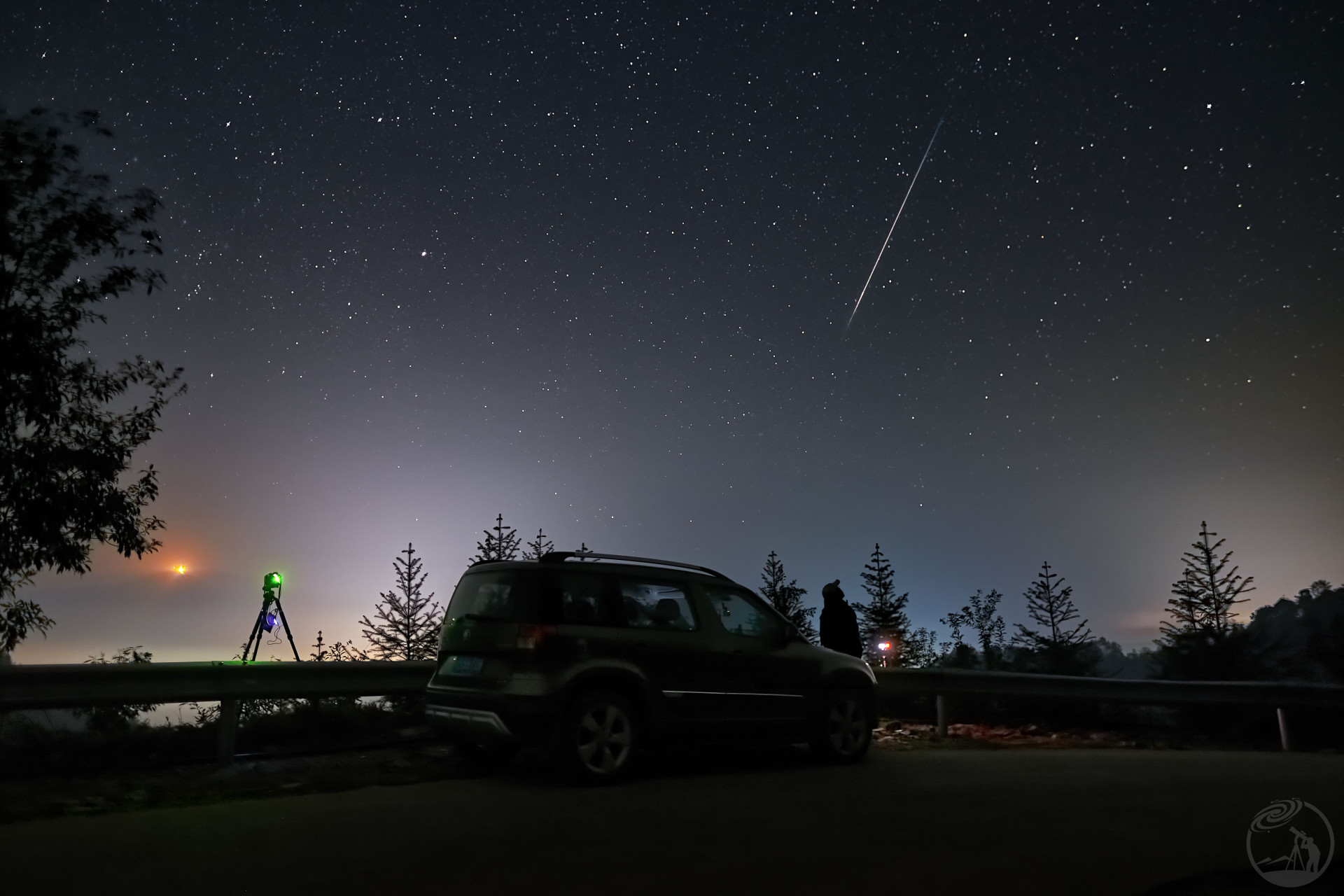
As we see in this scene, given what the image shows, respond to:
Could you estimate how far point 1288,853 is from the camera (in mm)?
5789

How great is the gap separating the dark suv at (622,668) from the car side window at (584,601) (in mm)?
11

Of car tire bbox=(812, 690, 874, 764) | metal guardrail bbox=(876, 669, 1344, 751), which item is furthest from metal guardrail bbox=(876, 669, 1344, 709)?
car tire bbox=(812, 690, 874, 764)

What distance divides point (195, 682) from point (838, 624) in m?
7.11

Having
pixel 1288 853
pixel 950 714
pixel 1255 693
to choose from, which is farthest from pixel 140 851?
pixel 1255 693

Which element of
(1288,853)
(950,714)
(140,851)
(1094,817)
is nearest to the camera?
(140,851)

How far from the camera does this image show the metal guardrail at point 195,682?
24.6ft

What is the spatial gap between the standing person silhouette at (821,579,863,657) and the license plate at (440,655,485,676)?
5072 millimetres

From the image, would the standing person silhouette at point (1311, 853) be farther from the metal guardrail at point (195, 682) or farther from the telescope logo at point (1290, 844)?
the metal guardrail at point (195, 682)


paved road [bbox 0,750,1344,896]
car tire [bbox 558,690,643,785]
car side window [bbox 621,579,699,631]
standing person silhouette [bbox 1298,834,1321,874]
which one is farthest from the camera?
car side window [bbox 621,579,699,631]

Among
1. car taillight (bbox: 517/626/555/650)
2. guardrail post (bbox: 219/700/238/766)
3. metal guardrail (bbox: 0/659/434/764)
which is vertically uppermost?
car taillight (bbox: 517/626/555/650)

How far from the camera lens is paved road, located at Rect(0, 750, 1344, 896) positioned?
193 inches

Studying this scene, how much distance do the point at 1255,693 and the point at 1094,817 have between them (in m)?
7.63

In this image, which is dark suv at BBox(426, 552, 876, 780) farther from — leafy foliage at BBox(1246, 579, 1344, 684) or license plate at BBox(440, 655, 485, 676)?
leafy foliage at BBox(1246, 579, 1344, 684)

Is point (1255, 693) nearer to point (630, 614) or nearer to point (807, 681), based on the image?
point (807, 681)
